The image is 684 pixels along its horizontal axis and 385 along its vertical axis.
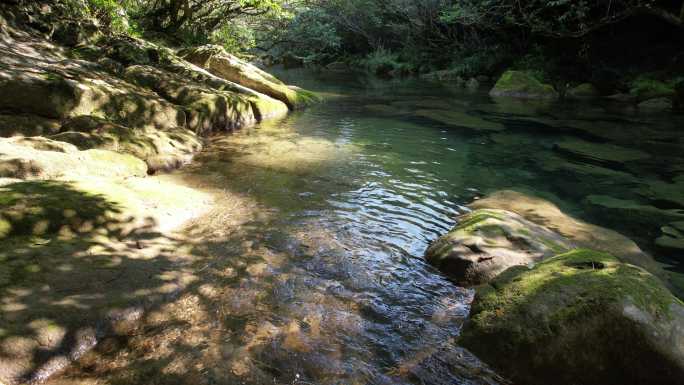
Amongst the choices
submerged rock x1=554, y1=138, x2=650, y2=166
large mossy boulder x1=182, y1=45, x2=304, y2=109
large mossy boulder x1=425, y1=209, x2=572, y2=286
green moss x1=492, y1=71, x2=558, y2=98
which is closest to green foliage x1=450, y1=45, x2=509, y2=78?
green moss x1=492, y1=71, x2=558, y2=98

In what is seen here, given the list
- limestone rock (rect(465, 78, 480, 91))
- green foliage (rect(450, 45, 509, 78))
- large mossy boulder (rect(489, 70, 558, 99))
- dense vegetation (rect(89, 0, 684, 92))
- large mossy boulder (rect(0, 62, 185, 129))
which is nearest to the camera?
large mossy boulder (rect(0, 62, 185, 129))

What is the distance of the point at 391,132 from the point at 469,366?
9892mm

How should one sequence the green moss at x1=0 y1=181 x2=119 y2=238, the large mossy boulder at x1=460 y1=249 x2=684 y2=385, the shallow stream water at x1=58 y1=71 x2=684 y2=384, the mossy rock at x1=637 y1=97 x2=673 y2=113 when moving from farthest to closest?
the mossy rock at x1=637 y1=97 x2=673 y2=113 → the green moss at x1=0 y1=181 x2=119 y2=238 → the shallow stream water at x1=58 y1=71 x2=684 y2=384 → the large mossy boulder at x1=460 y1=249 x2=684 y2=385

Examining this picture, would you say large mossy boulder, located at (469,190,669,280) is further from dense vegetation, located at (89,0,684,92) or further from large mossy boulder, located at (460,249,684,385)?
dense vegetation, located at (89,0,684,92)

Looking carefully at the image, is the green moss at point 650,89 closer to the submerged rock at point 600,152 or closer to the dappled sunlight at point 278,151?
the submerged rock at point 600,152

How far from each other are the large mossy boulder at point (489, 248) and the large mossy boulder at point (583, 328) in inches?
40.1

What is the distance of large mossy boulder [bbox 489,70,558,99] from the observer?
22.6 meters

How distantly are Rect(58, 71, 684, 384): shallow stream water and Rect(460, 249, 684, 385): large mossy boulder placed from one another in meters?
0.29

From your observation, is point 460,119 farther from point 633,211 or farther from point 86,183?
point 86,183

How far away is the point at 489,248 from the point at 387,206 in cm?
226

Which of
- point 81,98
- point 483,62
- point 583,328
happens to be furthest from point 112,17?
point 483,62

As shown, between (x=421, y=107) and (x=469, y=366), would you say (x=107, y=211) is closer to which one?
(x=469, y=366)

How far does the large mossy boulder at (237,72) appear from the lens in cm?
1669

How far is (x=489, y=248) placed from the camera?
16.4 feet
